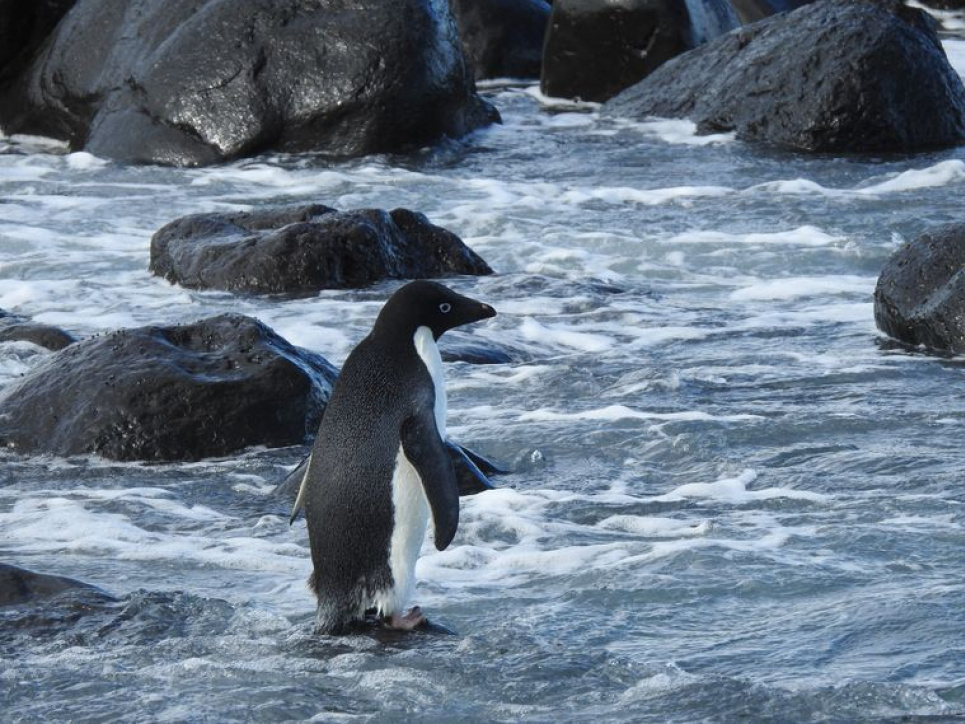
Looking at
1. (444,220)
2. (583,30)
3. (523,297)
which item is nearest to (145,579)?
(523,297)

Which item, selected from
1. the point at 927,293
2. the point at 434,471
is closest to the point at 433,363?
the point at 434,471

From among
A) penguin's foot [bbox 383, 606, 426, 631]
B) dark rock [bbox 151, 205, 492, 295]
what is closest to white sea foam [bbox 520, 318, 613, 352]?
dark rock [bbox 151, 205, 492, 295]

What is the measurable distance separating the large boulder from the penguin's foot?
9725 mm

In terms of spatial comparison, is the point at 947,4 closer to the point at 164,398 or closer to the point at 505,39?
the point at 505,39

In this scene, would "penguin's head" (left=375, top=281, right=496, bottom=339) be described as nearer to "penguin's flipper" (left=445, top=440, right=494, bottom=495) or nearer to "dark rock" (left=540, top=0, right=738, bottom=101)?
"penguin's flipper" (left=445, top=440, right=494, bottom=495)

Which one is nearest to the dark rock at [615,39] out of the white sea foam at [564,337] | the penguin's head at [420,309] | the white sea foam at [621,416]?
the white sea foam at [564,337]

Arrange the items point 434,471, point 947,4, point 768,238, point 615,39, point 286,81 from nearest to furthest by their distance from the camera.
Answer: point 434,471 → point 768,238 → point 286,81 → point 615,39 → point 947,4

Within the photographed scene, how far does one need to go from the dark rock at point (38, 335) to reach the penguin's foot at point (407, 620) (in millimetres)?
4368

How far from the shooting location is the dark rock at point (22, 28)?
648 inches

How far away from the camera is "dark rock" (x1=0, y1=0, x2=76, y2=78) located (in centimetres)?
1647

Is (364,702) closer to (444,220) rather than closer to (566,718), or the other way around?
(566,718)

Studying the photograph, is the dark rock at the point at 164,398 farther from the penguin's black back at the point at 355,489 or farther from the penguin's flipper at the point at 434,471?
the penguin's flipper at the point at 434,471

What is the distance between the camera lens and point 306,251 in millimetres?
10383

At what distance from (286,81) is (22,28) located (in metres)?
3.58
